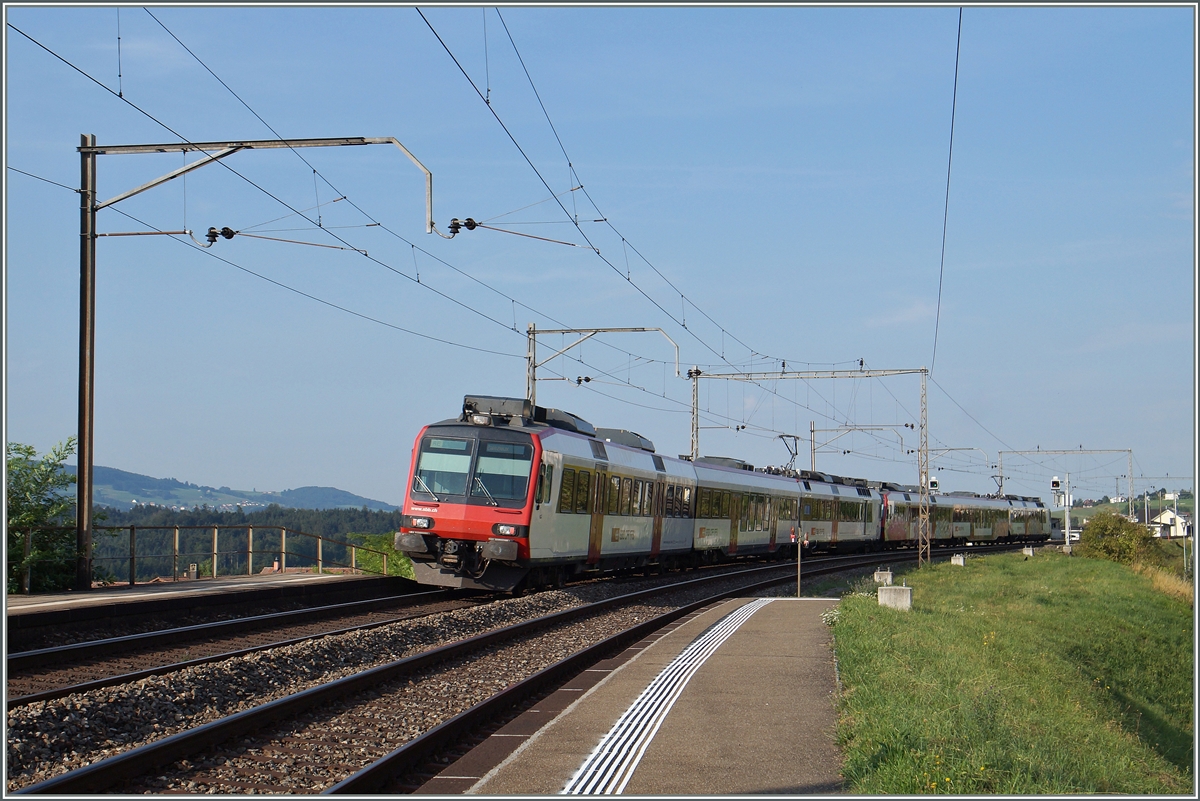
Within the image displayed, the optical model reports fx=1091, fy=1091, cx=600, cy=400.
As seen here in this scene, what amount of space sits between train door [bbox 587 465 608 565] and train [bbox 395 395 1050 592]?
0.09 feet

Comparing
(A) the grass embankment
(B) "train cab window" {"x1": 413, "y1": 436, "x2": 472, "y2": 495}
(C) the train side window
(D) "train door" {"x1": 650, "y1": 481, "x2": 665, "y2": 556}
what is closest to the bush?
(A) the grass embankment

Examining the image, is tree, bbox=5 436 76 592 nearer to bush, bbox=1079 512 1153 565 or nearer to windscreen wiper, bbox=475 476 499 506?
windscreen wiper, bbox=475 476 499 506

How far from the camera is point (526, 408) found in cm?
2211

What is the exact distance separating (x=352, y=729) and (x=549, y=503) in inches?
480

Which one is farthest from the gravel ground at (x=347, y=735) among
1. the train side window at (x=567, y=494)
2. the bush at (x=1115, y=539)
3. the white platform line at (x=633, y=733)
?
the bush at (x=1115, y=539)

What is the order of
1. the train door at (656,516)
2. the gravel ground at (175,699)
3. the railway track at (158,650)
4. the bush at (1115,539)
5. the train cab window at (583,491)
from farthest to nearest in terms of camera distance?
1. the bush at (1115,539)
2. the train door at (656,516)
3. the train cab window at (583,491)
4. the railway track at (158,650)
5. the gravel ground at (175,699)

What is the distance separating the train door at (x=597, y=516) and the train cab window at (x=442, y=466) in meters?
3.87

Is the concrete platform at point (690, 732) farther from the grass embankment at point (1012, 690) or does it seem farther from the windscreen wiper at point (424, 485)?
the windscreen wiper at point (424, 485)

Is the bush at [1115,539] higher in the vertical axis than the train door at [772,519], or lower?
lower

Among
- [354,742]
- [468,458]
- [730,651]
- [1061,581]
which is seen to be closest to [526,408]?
[468,458]

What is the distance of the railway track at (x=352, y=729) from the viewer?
7.26 meters

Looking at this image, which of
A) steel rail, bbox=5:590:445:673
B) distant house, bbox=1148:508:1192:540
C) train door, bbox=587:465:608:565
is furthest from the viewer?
distant house, bbox=1148:508:1192:540

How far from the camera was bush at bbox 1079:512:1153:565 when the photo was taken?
59.0 metres

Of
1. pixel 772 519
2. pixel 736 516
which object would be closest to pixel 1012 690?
pixel 736 516
